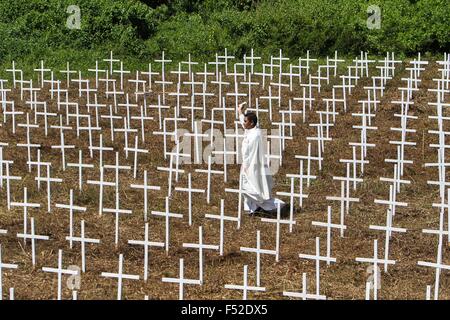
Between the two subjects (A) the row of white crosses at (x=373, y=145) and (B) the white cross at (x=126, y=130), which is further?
(B) the white cross at (x=126, y=130)

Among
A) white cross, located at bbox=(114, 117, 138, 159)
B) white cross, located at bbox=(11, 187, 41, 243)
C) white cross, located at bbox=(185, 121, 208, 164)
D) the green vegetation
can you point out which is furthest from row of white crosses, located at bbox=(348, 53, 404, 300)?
white cross, located at bbox=(11, 187, 41, 243)

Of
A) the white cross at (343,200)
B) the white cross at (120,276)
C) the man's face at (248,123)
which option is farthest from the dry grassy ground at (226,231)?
the man's face at (248,123)

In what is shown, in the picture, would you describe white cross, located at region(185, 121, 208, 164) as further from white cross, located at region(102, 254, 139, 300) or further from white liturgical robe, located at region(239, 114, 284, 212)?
white cross, located at region(102, 254, 139, 300)

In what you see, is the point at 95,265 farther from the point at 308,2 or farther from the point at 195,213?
the point at 308,2

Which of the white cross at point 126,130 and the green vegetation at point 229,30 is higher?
the green vegetation at point 229,30

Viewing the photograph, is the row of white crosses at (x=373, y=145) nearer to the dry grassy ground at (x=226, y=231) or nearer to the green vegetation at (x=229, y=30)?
the dry grassy ground at (x=226, y=231)

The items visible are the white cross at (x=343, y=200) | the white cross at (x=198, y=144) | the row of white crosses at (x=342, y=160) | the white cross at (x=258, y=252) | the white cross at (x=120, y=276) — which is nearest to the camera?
the white cross at (x=120, y=276)

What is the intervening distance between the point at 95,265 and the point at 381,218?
3.76 meters

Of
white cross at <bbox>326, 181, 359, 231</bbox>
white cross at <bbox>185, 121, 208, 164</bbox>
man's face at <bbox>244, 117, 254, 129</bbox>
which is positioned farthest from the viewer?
white cross at <bbox>185, 121, 208, 164</bbox>

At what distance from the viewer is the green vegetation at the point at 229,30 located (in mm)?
22781

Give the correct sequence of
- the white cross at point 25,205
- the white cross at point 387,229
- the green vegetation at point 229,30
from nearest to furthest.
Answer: the white cross at point 387,229 < the white cross at point 25,205 < the green vegetation at point 229,30

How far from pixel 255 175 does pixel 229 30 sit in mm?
12755

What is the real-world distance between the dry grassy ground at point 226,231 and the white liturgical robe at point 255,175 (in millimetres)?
266

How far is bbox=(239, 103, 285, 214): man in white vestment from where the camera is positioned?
460 inches
